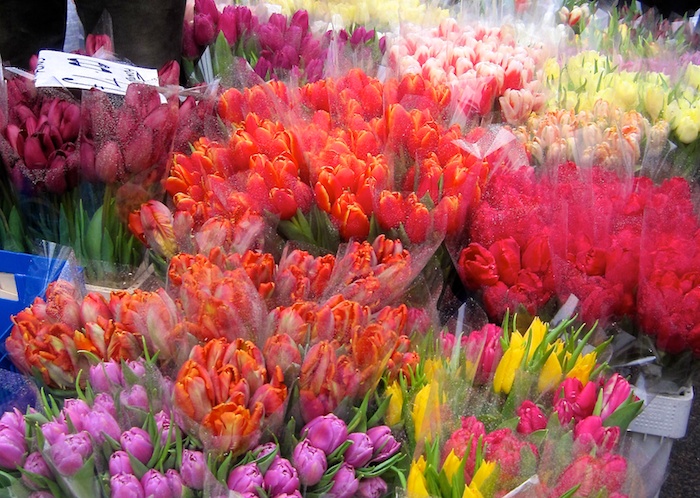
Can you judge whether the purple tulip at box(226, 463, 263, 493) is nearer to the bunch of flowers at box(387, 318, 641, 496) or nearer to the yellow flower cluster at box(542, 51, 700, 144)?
the bunch of flowers at box(387, 318, 641, 496)

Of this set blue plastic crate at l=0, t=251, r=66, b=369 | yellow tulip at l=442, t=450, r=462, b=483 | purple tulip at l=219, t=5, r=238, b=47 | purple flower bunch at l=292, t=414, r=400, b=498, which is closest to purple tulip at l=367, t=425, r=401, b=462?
purple flower bunch at l=292, t=414, r=400, b=498

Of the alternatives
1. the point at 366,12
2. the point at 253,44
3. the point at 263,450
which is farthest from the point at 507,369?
the point at 366,12

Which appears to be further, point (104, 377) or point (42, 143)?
point (42, 143)

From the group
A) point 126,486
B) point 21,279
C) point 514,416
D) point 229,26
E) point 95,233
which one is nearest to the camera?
point 126,486

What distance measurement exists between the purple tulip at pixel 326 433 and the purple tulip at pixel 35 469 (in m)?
0.31

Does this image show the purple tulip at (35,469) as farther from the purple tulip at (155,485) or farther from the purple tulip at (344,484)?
the purple tulip at (344,484)

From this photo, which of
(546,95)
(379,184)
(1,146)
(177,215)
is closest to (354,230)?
(379,184)

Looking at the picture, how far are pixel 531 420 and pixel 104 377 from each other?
575 mm

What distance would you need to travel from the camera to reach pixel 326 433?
1.00 metres

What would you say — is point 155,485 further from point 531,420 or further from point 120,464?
point 531,420

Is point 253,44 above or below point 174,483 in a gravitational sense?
above

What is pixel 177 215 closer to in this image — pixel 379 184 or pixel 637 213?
pixel 379 184

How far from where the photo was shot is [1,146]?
1.49 m

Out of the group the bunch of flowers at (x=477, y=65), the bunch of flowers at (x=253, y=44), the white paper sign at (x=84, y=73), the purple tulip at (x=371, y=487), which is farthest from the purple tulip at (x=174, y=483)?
the bunch of flowers at (x=253, y=44)
